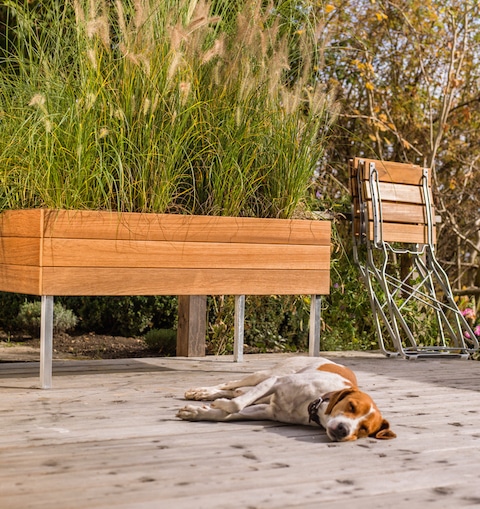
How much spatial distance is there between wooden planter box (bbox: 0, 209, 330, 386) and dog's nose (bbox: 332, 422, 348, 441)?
1.37 meters

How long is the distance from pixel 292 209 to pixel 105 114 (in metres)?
1.04

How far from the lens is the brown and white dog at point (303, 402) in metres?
2.53

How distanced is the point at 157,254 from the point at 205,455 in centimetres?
149

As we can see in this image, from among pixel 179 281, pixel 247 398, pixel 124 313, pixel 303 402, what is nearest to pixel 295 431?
pixel 303 402

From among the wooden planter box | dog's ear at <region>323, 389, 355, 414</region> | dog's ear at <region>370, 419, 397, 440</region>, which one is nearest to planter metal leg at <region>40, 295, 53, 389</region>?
the wooden planter box

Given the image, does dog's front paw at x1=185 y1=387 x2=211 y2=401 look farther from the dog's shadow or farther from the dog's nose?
the dog's nose

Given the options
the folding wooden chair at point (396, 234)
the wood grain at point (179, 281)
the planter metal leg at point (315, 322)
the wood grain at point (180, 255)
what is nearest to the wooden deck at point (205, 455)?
the wood grain at point (179, 281)

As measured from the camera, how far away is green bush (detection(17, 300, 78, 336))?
555cm

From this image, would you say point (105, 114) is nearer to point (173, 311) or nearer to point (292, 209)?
point (292, 209)

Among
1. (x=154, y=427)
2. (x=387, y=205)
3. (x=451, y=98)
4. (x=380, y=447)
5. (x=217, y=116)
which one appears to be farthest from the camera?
(x=451, y=98)

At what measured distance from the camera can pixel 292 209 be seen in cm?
414

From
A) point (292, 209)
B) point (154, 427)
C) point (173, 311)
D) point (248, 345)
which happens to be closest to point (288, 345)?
point (248, 345)

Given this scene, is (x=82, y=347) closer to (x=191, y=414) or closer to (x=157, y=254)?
(x=157, y=254)

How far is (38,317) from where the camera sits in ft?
18.6
